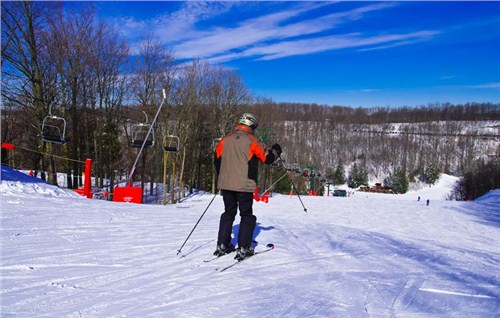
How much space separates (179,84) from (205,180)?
17.8m

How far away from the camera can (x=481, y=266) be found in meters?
5.25

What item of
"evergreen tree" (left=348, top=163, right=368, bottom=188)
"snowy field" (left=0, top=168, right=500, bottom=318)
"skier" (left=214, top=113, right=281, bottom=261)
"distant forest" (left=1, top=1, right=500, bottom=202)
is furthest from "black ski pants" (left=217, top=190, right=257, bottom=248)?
"evergreen tree" (left=348, top=163, right=368, bottom=188)

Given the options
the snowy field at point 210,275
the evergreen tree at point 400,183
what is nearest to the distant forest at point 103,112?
the snowy field at point 210,275

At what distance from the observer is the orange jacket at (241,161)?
4.35 m

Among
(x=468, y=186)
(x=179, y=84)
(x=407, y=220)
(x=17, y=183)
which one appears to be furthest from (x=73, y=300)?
(x=468, y=186)

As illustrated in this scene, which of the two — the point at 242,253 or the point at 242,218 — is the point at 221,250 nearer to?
the point at 242,253

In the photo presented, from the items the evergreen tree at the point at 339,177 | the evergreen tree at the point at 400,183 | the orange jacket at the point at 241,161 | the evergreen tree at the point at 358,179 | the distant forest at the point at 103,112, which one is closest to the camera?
the orange jacket at the point at 241,161

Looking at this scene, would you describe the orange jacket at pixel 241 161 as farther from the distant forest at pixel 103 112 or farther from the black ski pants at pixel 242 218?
the distant forest at pixel 103 112

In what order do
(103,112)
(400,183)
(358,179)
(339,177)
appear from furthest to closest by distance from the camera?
(339,177) → (358,179) → (400,183) → (103,112)

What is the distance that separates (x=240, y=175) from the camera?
4.36 meters

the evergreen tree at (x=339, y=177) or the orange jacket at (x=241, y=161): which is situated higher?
the orange jacket at (x=241, y=161)

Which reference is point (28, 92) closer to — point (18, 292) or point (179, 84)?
point (179, 84)

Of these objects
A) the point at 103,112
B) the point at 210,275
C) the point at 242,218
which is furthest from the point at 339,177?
the point at 210,275

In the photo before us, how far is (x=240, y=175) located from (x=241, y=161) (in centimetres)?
18
